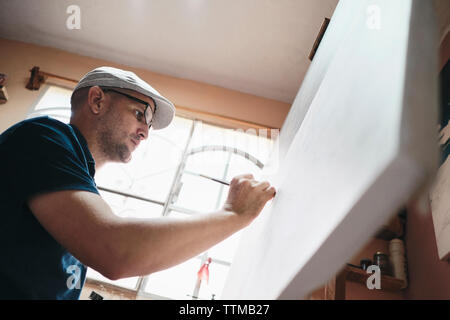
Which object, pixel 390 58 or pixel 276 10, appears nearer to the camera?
pixel 390 58

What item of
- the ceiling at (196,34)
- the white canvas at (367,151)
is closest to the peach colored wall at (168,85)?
the ceiling at (196,34)

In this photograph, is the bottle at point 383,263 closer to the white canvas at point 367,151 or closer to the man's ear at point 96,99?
the white canvas at point 367,151

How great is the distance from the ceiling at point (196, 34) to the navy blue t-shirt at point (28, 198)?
2168 millimetres

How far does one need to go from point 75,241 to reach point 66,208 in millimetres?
65

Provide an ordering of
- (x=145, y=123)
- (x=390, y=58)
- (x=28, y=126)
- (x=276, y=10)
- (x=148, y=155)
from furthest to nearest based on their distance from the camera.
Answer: (x=148, y=155) < (x=276, y=10) < (x=145, y=123) < (x=28, y=126) < (x=390, y=58)

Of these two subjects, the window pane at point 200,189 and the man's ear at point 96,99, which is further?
the window pane at point 200,189

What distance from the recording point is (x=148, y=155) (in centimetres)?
260

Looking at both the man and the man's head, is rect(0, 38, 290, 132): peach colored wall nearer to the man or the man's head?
the man's head

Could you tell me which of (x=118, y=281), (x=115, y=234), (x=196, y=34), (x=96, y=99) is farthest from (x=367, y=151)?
(x=196, y=34)

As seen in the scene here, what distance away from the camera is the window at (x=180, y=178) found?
211 centimetres

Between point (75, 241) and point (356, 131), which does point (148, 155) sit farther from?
point (356, 131)
